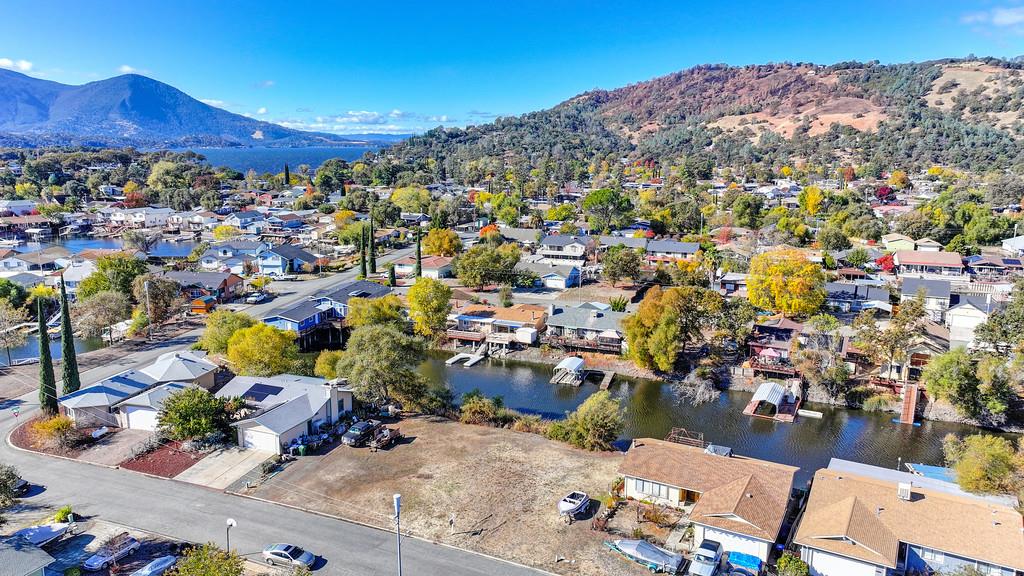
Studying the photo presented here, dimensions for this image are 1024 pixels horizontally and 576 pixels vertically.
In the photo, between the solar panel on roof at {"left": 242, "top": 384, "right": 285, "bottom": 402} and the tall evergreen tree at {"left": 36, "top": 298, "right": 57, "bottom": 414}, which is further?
the solar panel on roof at {"left": 242, "top": 384, "right": 285, "bottom": 402}

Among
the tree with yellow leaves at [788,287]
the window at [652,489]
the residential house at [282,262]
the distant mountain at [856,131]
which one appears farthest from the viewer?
the distant mountain at [856,131]

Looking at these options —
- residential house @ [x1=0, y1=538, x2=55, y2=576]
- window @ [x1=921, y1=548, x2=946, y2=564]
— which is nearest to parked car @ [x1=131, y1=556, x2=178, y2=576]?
residential house @ [x1=0, y1=538, x2=55, y2=576]

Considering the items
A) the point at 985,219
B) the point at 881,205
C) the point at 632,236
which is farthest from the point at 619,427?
the point at 881,205

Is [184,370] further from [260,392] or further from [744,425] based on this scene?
[744,425]

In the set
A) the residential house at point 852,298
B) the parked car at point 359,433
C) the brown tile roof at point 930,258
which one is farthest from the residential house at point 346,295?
the brown tile roof at point 930,258

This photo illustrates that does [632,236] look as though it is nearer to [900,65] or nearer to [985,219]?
[985,219]

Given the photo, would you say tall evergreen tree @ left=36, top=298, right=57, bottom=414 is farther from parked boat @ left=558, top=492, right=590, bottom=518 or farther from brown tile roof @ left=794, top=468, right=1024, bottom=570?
brown tile roof @ left=794, top=468, right=1024, bottom=570

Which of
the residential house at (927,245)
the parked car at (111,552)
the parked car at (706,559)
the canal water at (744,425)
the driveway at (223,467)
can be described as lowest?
the canal water at (744,425)

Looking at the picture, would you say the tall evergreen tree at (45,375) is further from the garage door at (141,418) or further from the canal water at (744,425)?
the canal water at (744,425)
